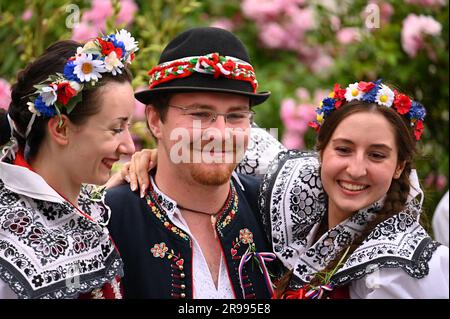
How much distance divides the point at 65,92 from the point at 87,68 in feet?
0.38

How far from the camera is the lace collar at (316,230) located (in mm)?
2740

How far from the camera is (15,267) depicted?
2.44 metres

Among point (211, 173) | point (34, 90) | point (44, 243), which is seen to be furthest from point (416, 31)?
point (44, 243)

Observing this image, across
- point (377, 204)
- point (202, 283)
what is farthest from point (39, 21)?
point (377, 204)

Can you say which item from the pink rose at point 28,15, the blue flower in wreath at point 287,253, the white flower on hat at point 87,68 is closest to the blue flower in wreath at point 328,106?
the blue flower in wreath at point 287,253

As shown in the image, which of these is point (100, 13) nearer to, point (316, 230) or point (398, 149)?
point (316, 230)

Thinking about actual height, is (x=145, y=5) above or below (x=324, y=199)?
above

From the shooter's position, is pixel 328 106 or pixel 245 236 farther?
pixel 245 236

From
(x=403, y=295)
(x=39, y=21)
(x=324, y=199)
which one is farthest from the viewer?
(x=39, y=21)

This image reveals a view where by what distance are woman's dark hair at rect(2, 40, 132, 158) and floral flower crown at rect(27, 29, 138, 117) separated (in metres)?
0.02

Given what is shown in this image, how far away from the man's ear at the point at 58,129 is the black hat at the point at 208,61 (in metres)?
0.48

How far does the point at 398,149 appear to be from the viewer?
2939 mm
